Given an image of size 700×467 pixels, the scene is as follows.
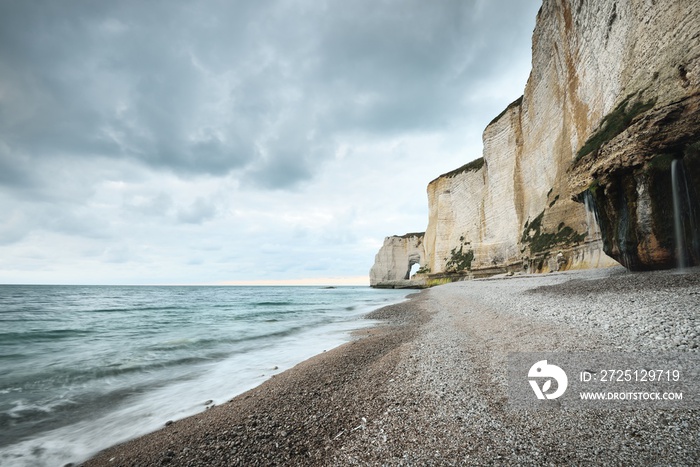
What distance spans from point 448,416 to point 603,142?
1253 centimetres

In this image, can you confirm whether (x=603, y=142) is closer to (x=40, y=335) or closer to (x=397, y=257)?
(x=40, y=335)

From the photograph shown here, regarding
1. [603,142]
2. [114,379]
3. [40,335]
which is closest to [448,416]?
[114,379]

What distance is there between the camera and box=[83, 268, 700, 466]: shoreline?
2.23 metres

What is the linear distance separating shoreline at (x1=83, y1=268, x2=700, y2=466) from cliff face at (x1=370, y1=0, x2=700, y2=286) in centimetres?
342

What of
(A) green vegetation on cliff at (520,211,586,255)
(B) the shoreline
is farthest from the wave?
(A) green vegetation on cliff at (520,211,586,255)

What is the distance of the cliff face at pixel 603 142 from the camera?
8.32m

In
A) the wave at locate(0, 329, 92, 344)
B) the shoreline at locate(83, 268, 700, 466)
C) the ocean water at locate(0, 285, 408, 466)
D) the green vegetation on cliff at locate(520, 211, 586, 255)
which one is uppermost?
the green vegetation on cliff at locate(520, 211, 586, 255)

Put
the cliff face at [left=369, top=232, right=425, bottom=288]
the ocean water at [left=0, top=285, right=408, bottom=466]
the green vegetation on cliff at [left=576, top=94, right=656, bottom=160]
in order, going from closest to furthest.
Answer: the ocean water at [left=0, top=285, right=408, bottom=466] → the green vegetation on cliff at [left=576, top=94, right=656, bottom=160] → the cliff face at [left=369, top=232, right=425, bottom=288]

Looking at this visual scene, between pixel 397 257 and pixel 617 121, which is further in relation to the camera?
pixel 397 257

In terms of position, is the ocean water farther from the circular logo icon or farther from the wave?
the circular logo icon

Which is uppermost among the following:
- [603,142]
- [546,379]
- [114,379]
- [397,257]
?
[603,142]

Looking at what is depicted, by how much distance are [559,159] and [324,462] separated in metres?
26.1

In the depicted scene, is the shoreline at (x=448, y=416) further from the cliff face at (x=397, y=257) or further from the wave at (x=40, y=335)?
the cliff face at (x=397, y=257)

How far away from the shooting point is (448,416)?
9.54 feet
